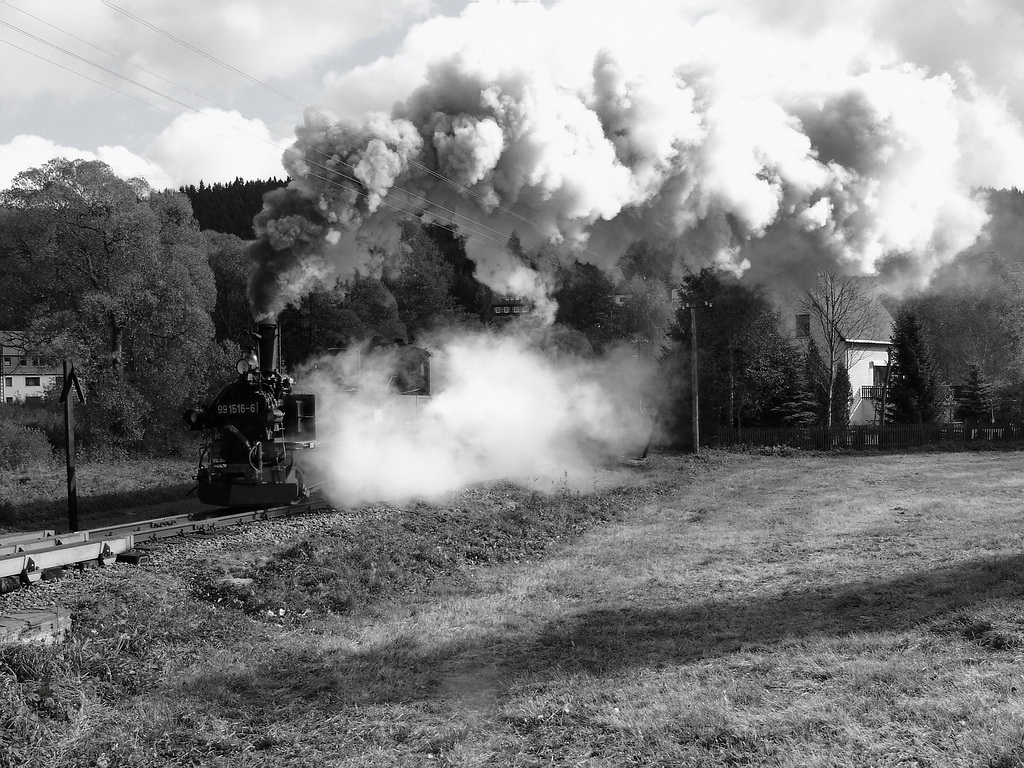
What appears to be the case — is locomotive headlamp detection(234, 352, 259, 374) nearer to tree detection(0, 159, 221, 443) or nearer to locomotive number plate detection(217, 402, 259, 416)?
locomotive number plate detection(217, 402, 259, 416)

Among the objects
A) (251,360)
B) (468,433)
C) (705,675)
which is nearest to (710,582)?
(705,675)

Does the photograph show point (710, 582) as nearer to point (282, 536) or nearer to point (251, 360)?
point (282, 536)

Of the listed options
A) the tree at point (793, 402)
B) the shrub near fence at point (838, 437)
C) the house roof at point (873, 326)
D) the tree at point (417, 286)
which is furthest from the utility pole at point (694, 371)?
the tree at point (417, 286)

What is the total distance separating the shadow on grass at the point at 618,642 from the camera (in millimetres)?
7637

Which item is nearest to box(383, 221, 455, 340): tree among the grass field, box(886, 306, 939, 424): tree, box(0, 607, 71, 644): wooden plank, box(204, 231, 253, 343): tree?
box(204, 231, 253, 343): tree

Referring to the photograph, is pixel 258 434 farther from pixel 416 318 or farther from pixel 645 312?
pixel 416 318

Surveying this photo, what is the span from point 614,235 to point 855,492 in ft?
32.7

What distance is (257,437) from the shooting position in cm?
1550

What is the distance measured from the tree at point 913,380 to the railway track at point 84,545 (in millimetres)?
36729

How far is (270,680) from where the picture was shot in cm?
778

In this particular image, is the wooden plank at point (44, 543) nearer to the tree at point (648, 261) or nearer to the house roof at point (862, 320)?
the tree at point (648, 261)

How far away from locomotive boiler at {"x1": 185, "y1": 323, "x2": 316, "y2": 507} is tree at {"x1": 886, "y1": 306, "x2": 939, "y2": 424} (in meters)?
35.6

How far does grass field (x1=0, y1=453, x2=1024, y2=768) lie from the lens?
19.9 ft

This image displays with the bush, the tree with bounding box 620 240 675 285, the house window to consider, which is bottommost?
the bush
